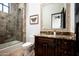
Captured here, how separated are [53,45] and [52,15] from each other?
44cm

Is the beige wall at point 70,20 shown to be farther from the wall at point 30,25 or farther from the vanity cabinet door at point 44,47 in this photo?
the wall at point 30,25

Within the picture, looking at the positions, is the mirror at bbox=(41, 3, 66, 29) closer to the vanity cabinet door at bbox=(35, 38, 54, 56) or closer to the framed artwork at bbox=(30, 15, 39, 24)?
the framed artwork at bbox=(30, 15, 39, 24)

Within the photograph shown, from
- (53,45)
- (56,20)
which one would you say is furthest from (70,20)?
(53,45)

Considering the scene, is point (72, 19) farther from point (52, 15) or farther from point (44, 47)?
point (44, 47)

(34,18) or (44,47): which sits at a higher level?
(34,18)

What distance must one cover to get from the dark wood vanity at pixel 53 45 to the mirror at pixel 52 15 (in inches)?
6.4

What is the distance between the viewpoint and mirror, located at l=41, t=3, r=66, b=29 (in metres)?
1.63

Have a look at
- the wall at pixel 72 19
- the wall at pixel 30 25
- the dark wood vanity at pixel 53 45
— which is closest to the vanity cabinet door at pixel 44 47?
the dark wood vanity at pixel 53 45

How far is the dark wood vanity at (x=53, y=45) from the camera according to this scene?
1610mm

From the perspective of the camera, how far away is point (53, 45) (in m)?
1.65

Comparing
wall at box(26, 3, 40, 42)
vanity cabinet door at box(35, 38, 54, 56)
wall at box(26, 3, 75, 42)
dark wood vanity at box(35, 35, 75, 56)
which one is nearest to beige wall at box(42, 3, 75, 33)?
wall at box(26, 3, 75, 42)

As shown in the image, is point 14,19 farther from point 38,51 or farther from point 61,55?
point 61,55

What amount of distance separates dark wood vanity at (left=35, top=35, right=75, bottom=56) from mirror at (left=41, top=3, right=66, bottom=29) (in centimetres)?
16

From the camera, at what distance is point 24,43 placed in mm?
1628
